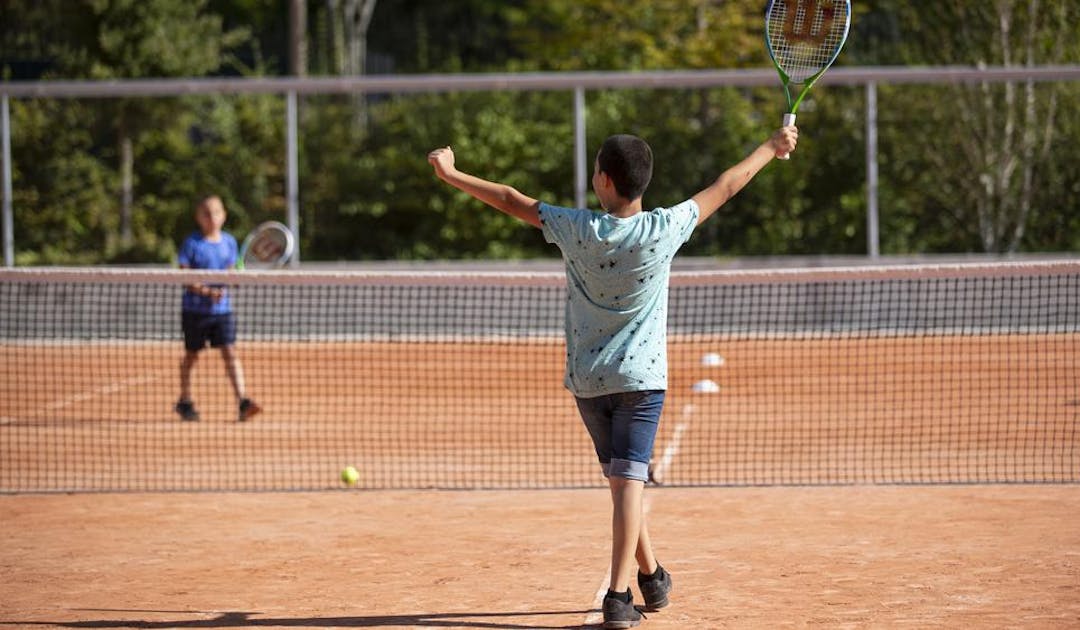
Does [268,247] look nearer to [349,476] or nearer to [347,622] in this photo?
[349,476]

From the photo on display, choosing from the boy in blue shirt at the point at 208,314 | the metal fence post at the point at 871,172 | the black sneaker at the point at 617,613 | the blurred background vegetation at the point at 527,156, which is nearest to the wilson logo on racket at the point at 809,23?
the black sneaker at the point at 617,613

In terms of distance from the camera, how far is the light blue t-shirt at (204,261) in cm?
1059

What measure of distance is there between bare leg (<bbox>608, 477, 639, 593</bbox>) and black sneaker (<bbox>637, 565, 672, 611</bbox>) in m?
0.32

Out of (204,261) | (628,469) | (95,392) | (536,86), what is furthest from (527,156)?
(628,469)

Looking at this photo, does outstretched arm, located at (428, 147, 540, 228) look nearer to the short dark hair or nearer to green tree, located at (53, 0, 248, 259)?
the short dark hair

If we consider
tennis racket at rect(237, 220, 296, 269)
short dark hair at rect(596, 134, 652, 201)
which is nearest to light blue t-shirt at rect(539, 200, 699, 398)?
short dark hair at rect(596, 134, 652, 201)

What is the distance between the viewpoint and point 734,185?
16.0 ft

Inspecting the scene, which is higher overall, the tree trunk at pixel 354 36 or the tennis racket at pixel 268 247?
the tree trunk at pixel 354 36

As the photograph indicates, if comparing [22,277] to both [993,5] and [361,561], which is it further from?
[993,5]

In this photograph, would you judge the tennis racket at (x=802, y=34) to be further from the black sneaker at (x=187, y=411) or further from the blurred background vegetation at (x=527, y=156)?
the blurred background vegetation at (x=527, y=156)

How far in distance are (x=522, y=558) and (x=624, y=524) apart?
144 cm

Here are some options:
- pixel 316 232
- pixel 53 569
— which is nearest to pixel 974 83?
→ pixel 316 232

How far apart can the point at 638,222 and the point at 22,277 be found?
4669 millimetres

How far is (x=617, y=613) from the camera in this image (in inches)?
192
